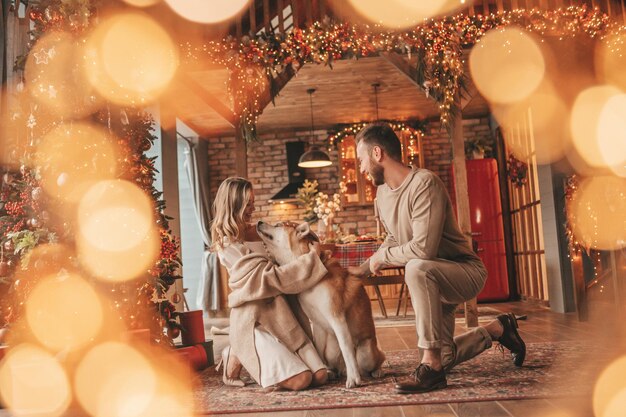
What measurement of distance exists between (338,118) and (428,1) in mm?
3581

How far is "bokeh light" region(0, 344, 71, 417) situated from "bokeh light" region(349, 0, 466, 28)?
4.21 metres

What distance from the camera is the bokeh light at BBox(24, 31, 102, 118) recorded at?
3.47 metres

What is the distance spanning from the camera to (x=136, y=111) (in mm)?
3748

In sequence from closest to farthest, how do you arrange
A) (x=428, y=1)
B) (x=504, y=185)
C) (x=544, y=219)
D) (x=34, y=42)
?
(x=34, y=42), (x=428, y=1), (x=544, y=219), (x=504, y=185)

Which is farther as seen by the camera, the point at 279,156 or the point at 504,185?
the point at 279,156

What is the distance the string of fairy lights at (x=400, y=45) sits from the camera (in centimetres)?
544

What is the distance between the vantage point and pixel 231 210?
315cm

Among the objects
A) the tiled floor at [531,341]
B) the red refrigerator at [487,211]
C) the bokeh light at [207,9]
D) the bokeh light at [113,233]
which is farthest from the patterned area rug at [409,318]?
the bokeh light at [207,9]

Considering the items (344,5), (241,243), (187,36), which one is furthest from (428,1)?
(241,243)

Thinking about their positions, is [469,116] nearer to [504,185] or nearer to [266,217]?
[504,185]

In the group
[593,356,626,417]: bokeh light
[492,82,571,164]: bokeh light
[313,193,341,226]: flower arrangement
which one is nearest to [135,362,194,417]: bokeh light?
[593,356,626,417]: bokeh light

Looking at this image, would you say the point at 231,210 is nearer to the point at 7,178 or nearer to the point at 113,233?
the point at 113,233

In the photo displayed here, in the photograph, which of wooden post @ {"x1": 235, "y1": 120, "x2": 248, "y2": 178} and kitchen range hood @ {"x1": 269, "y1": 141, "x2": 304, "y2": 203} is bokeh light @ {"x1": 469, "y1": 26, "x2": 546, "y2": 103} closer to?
wooden post @ {"x1": 235, "y1": 120, "x2": 248, "y2": 178}

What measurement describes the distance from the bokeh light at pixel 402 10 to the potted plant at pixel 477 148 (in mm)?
3504
